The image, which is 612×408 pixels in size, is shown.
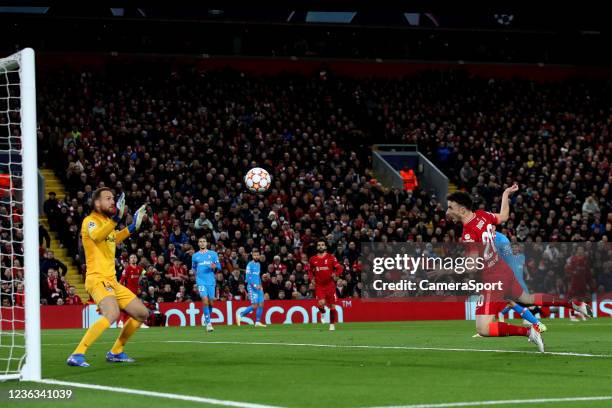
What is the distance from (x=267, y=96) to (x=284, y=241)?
34.3 feet

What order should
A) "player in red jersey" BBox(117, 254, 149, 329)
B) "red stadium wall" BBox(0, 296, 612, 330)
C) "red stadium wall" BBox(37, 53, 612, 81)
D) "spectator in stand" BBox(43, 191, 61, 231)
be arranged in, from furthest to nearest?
1. "red stadium wall" BBox(37, 53, 612, 81)
2. "spectator in stand" BBox(43, 191, 61, 231)
3. "red stadium wall" BBox(0, 296, 612, 330)
4. "player in red jersey" BBox(117, 254, 149, 329)

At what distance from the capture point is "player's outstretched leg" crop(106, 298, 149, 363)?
1221cm

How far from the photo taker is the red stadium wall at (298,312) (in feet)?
90.8

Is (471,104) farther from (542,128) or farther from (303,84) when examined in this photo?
(303,84)

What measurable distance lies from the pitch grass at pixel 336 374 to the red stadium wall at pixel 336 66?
89.1 feet

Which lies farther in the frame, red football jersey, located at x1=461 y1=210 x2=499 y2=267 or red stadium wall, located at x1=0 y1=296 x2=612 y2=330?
red stadium wall, located at x1=0 y1=296 x2=612 y2=330

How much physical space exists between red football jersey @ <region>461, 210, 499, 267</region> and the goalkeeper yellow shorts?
166 inches

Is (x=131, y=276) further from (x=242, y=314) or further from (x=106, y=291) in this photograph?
(x=106, y=291)

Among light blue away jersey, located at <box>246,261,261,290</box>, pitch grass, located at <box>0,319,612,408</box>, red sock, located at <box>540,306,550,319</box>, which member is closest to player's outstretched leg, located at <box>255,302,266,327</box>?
light blue away jersey, located at <box>246,261,261,290</box>

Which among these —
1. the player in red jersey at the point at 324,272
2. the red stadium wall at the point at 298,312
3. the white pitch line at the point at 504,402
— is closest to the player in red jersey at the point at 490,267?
the white pitch line at the point at 504,402

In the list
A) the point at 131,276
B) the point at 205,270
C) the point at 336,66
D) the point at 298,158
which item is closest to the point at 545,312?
the point at 298,158

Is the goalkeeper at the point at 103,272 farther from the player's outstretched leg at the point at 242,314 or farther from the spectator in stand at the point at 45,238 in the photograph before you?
the spectator in stand at the point at 45,238

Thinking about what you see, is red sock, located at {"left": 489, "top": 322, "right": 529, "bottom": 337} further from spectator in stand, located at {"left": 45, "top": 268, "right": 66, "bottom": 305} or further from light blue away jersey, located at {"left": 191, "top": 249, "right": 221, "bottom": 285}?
spectator in stand, located at {"left": 45, "top": 268, "right": 66, "bottom": 305}

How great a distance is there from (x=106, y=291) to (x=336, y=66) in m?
34.2
